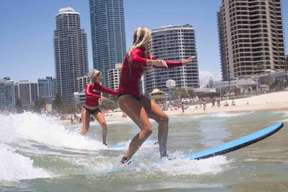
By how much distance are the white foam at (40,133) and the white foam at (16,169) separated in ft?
11.1

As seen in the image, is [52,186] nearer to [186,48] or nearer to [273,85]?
[273,85]

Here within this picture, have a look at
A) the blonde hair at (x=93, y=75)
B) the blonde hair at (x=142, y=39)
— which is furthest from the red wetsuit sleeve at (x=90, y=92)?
the blonde hair at (x=142, y=39)

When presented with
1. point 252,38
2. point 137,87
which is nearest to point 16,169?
point 137,87

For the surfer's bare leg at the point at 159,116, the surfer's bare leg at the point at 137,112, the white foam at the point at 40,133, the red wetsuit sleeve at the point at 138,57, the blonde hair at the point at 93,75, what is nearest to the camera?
the red wetsuit sleeve at the point at 138,57

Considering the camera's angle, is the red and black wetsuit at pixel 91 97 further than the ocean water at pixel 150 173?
Yes

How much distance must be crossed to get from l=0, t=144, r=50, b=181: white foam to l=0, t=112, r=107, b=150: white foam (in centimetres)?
337

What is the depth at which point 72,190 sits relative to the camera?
489cm

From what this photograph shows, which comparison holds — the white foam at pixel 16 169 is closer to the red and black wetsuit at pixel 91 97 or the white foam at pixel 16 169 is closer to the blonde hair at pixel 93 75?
the blonde hair at pixel 93 75

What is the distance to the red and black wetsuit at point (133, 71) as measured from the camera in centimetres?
603

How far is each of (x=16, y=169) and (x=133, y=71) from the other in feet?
6.12

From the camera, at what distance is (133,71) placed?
20.3ft

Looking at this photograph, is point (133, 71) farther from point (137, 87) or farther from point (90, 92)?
point (90, 92)

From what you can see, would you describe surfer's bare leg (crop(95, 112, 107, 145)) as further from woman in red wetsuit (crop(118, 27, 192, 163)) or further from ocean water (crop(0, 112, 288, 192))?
woman in red wetsuit (crop(118, 27, 192, 163))

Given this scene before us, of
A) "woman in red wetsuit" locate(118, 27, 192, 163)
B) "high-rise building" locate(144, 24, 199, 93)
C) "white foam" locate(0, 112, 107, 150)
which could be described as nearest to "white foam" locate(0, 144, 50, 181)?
"woman in red wetsuit" locate(118, 27, 192, 163)
